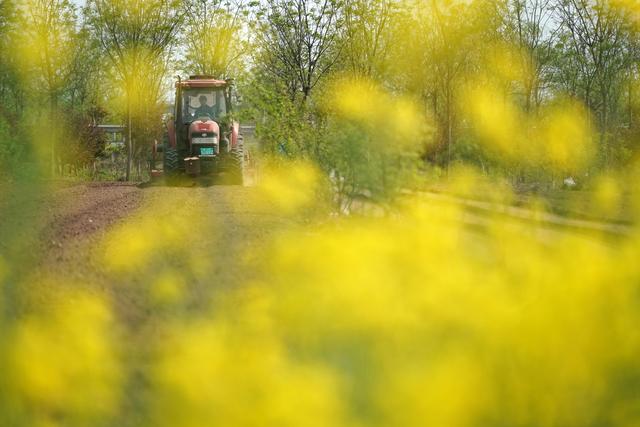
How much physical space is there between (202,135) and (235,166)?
1.06 metres

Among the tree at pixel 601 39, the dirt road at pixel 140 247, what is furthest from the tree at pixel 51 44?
the tree at pixel 601 39

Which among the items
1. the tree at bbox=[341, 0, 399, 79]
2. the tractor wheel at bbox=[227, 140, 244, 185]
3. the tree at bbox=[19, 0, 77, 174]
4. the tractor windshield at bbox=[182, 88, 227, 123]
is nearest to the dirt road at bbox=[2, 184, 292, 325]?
the tractor wheel at bbox=[227, 140, 244, 185]

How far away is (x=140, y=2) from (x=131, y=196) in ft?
39.6

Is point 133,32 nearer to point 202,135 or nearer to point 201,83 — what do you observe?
point 201,83

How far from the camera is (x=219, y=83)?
67.2 ft

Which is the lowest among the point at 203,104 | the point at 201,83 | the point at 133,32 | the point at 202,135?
the point at 202,135

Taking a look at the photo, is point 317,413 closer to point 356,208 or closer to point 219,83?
point 356,208

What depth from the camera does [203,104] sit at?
20.8 metres

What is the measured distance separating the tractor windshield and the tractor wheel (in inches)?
41.1

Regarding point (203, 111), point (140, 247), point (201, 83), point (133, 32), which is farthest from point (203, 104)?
point (140, 247)

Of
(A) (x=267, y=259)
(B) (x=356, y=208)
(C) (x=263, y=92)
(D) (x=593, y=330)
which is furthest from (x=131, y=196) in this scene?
(D) (x=593, y=330)

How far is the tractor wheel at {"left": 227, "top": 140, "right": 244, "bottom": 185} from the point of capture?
20.2 meters

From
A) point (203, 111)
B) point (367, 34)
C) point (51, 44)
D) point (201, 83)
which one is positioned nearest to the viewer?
point (201, 83)

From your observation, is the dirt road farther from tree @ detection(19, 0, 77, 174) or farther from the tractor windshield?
tree @ detection(19, 0, 77, 174)
